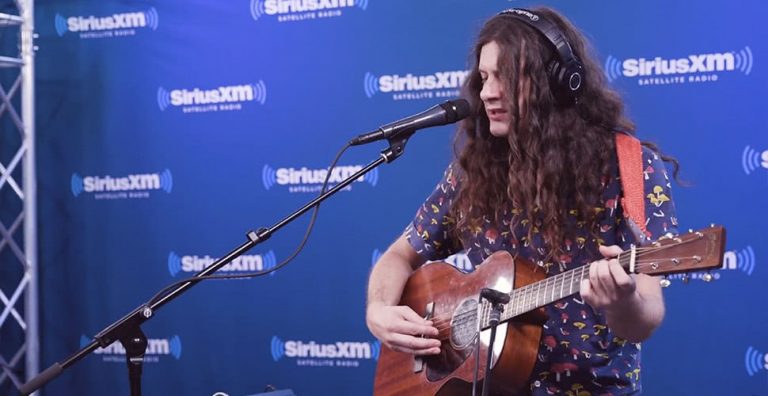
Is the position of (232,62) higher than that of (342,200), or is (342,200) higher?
(232,62)

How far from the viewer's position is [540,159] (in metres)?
2.53

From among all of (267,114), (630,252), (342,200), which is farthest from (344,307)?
(630,252)

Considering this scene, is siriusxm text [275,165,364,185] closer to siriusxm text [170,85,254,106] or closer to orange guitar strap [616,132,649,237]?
siriusxm text [170,85,254,106]

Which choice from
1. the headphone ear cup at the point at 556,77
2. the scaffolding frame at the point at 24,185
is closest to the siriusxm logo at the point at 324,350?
the scaffolding frame at the point at 24,185

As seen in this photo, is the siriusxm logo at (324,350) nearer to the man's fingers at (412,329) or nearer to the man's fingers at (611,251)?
the man's fingers at (412,329)

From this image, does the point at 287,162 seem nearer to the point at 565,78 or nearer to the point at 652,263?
the point at 565,78

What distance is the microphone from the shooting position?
2484 millimetres

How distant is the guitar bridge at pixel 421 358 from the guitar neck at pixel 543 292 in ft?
1.14

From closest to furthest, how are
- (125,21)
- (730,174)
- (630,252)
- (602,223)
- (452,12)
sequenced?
(630,252)
(602,223)
(730,174)
(452,12)
(125,21)

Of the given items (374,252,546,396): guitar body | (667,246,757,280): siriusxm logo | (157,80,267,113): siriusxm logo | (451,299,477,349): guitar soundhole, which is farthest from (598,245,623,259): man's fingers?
(157,80,267,113): siriusxm logo

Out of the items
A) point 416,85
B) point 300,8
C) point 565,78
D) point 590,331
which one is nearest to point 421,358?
point 590,331

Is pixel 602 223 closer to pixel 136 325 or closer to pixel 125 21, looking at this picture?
pixel 136 325

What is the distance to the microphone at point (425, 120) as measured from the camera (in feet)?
8.15

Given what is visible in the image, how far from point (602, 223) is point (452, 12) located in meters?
2.23
